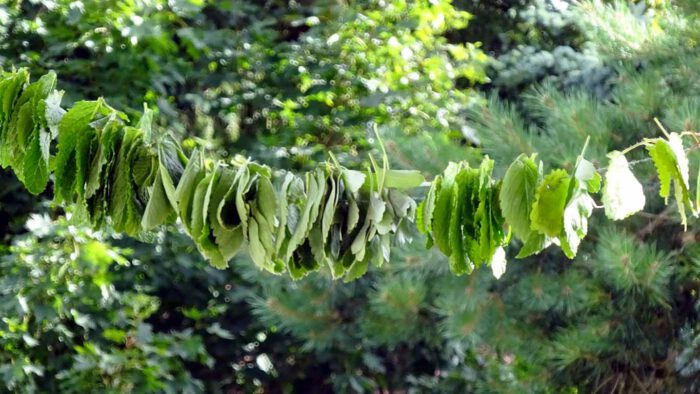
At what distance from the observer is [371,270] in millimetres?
2965

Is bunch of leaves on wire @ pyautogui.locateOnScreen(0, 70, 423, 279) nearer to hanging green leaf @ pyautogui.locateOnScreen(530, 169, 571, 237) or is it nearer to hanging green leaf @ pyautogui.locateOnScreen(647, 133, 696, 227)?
hanging green leaf @ pyautogui.locateOnScreen(530, 169, 571, 237)

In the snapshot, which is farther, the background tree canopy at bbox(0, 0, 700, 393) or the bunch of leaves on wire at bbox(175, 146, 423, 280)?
the background tree canopy at bbox(0, 0, 700, 393)

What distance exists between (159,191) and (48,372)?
6.74ft

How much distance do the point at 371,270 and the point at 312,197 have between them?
185cm

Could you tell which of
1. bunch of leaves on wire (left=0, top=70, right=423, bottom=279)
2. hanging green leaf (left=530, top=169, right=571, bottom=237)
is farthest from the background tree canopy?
hanging green leaf (left=530, top=169, right=571, bottom=237)

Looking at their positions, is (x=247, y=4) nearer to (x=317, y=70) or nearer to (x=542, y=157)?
(x=317, y=70)

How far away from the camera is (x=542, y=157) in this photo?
2.45 m

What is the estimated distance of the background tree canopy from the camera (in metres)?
2.49

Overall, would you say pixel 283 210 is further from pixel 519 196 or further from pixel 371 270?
pixel 371 270

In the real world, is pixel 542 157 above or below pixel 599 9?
below

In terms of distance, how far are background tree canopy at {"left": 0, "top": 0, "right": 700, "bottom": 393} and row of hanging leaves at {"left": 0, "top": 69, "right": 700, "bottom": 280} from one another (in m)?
1.09

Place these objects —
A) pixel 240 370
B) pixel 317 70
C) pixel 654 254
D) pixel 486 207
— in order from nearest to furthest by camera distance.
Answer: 1. pixel 486 207
2. pixel 654 254
3. pixel 317 70
4. pixel 240 370

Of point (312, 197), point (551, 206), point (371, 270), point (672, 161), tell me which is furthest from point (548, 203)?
point (371, 270)

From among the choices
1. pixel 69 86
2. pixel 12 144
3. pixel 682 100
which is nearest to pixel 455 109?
pixel 682 100
